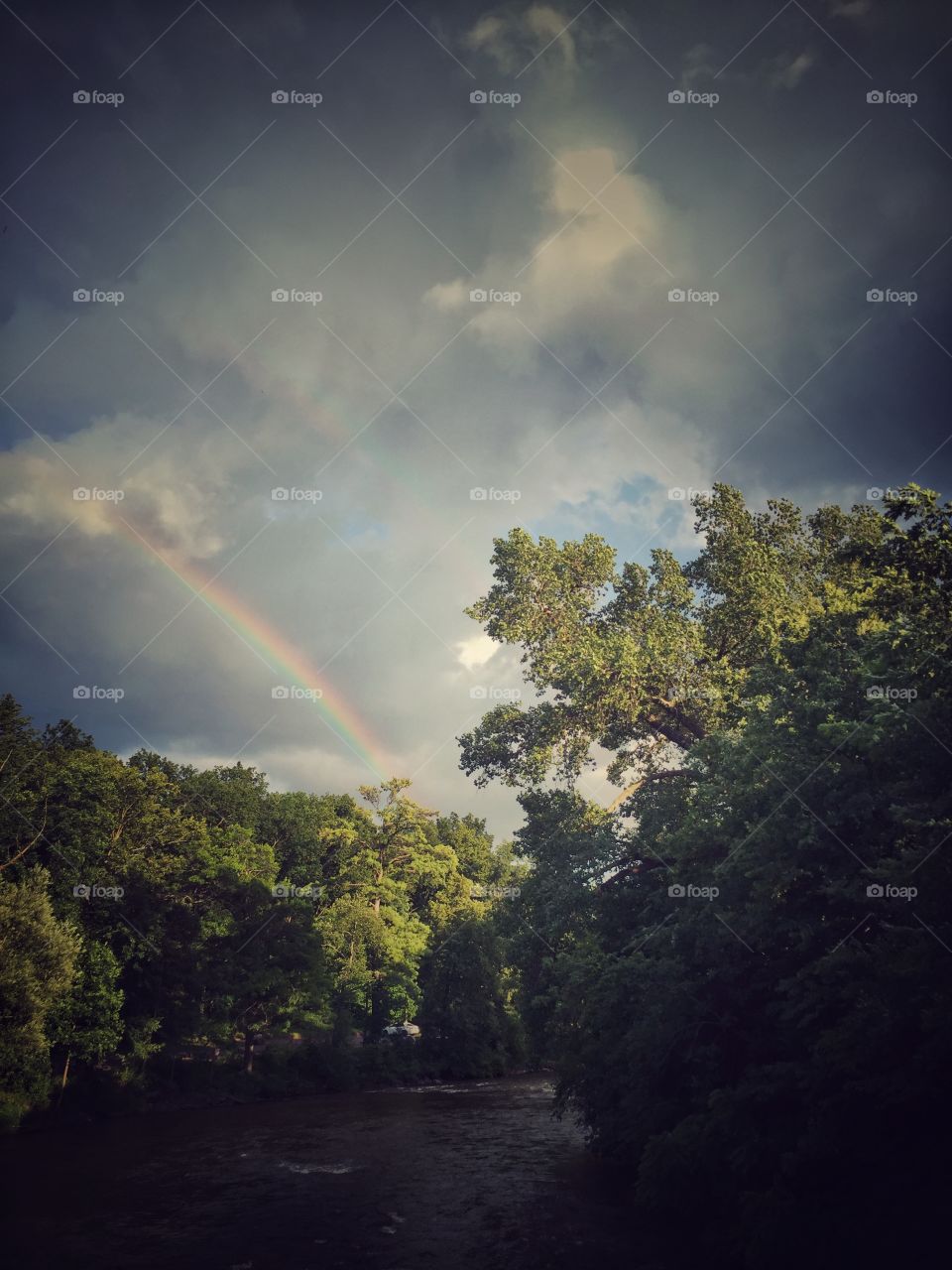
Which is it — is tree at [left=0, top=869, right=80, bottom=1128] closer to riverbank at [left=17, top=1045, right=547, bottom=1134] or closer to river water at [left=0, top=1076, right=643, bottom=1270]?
riverbank at [left=17, top=1045, right=547, bottom=1134]

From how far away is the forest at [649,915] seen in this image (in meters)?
12.1

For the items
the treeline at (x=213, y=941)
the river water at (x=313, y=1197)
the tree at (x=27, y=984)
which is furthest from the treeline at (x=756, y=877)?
the treeline at (x=213, y=941)

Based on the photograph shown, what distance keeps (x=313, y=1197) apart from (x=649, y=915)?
40.0 feet

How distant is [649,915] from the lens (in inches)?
877

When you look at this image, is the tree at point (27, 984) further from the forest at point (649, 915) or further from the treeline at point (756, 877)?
the treeline at point (756, 877)

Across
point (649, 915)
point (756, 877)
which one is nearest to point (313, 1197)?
point (649, 915)

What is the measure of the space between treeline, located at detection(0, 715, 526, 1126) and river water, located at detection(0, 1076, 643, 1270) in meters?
4.78

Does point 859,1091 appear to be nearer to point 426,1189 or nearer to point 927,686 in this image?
point 927,686

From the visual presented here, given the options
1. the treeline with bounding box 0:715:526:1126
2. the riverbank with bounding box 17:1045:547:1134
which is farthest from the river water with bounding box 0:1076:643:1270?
the treeline with bounding box 0:715:526:1126

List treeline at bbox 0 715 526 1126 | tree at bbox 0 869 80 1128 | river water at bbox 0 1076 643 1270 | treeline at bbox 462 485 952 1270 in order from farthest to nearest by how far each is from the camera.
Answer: treeline at bbox 0 715 526 1126 → tree at bbox 0 869 80 1128 → river water at bbox 0 1076 643 1270 → treeline at bbox 462 485 952 1270

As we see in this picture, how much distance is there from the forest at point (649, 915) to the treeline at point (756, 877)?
0.25ft

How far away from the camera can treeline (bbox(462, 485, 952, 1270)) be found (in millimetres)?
11588

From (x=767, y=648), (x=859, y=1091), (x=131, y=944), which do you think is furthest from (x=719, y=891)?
(x=131, y=944)

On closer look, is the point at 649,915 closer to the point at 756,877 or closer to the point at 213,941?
the point at 756,877
